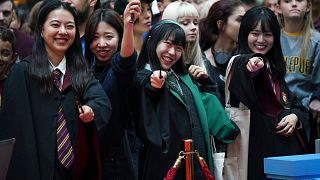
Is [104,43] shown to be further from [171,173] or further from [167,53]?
[171,173]

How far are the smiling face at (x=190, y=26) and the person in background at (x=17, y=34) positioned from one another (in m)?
1.54

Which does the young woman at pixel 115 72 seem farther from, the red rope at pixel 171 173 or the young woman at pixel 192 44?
the young woman at pixel 192 44

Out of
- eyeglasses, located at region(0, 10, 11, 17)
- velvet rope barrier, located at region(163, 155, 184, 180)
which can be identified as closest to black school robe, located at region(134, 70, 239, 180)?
velvet rope barrier, located at region(163, 155, 184, 180)

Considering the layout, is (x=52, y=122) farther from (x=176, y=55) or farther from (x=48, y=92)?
(x=176, y=55)

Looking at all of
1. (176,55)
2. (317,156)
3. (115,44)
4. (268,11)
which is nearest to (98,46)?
(115,44)

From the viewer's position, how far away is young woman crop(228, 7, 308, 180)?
6043 mm

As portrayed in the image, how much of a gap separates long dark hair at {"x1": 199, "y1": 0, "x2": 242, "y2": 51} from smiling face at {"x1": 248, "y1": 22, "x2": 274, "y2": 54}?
72 cm

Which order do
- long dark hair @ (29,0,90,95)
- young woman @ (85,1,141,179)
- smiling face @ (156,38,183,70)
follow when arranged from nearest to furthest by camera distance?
long dark hair @ (29,0,90,95) → young woman @ (85,1,141,179) → smiling face @ (156,38,183,70)

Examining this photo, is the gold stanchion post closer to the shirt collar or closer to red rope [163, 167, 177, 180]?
red rope [163, 167, 177, 180]

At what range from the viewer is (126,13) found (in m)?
5.27

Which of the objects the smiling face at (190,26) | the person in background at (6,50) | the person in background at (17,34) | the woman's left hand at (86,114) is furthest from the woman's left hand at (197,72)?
the person in background at (17,34)

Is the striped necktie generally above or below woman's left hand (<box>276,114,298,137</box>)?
above

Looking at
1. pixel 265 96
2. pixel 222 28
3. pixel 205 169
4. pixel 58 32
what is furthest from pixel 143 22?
pixel 205 169

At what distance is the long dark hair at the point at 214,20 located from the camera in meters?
7.21
